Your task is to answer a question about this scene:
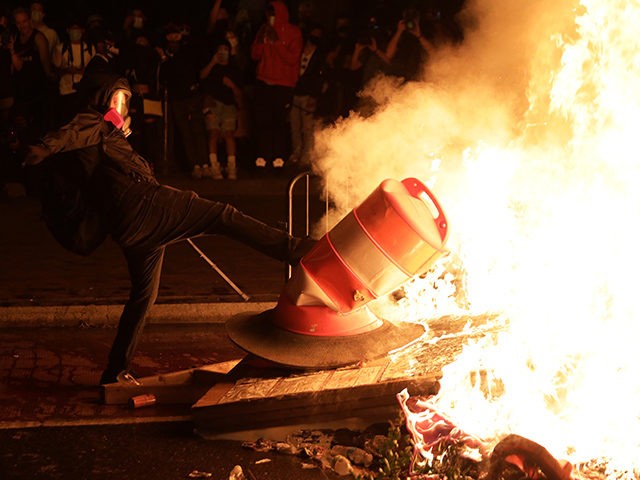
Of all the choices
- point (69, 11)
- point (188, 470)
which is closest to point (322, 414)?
point (188, 470)

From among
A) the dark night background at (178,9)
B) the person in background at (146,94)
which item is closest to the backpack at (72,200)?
the person in background at (146,94)

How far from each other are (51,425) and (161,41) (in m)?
9.20

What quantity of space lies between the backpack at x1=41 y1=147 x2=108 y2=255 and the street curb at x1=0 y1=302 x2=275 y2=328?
215 cm

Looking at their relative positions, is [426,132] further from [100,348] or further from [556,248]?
[100,348]

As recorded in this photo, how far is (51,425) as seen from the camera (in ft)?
20.2

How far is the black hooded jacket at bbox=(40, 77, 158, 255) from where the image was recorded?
21.2ft

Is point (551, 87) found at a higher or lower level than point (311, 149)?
higher

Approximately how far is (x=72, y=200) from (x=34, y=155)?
517 mm

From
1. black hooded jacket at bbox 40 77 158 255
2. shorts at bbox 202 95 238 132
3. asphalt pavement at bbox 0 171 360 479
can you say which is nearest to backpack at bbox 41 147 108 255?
black hooded jacket at bbox 40 77 158 255

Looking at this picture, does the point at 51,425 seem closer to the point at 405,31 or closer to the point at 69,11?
the point at 405,31

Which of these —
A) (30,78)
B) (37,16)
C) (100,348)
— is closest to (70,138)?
(100,348)

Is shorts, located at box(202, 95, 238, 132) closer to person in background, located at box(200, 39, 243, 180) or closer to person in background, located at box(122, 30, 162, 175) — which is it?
person in background, located at box(200, 39, 243, 180)

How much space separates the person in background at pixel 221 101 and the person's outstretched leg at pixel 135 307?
25.7 feet

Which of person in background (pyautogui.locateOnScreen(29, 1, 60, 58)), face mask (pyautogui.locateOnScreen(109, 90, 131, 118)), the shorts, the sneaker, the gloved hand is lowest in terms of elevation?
the sneaker
